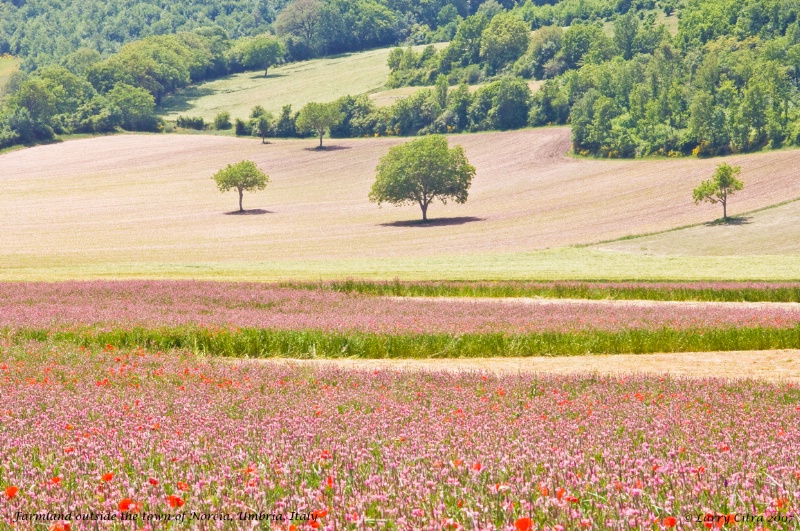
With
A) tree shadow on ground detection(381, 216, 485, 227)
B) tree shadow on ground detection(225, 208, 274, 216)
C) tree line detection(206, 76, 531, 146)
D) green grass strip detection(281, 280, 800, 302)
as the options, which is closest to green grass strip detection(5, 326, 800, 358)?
green grass strip detection(281, 280, 800, 302)

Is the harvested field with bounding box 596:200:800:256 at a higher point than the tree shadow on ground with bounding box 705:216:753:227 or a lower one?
lower

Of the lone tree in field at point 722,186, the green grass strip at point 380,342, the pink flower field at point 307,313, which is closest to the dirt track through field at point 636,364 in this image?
Result: the green grass strip at point 380,342

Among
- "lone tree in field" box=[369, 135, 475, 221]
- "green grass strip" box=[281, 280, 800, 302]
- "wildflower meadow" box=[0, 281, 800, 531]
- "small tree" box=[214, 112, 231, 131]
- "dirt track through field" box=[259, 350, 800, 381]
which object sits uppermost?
"small tree" box=[214, 112, 231, 131]

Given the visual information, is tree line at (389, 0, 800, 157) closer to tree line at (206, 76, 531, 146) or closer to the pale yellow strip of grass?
tree line at (206, 76, 531, 146)

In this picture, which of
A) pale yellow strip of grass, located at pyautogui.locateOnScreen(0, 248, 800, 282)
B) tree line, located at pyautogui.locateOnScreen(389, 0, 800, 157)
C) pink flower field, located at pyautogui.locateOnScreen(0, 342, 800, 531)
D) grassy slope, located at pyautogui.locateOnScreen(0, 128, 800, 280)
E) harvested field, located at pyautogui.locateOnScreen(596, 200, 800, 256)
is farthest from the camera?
tree line, located at pyautogui.locateOnScreen(389, 0, 800, 157)

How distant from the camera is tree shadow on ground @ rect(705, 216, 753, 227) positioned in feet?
274

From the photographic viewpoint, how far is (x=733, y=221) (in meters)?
84.6

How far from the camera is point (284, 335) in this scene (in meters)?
23.1

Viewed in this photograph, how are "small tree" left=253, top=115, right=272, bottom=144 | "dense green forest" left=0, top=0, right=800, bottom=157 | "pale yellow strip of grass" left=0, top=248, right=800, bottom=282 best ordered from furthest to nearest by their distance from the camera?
"small tree" left=253, top=115, right=272, bottom=144, "dense green forest" left=0, top=0, right=800, bottom=157, "pale yellow strip of grass" left=0, top=248, right=800, bottom=282

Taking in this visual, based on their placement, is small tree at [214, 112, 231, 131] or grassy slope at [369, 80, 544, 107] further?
small tree at [214, 112, 231, 131]

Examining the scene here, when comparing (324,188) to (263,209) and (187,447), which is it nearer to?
(263,209)

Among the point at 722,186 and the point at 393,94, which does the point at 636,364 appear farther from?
the point at 393,94

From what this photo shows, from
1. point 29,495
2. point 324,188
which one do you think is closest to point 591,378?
point 29,495

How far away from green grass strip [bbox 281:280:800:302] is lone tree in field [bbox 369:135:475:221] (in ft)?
200
